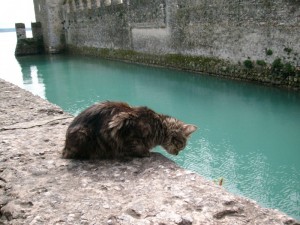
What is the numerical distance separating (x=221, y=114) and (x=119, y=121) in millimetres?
5895

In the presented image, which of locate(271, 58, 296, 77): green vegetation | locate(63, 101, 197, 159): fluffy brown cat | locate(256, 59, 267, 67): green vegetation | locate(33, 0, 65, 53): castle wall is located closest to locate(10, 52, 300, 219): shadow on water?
locate(271, 58, 296, 77): green vegetation

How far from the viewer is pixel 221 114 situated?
7.86 m

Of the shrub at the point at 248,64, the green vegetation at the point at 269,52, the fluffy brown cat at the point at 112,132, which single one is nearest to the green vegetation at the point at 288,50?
the green vegetation at the point at 269,52

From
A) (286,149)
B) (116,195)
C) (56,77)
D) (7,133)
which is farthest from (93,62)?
(116,195)

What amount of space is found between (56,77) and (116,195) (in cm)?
1336

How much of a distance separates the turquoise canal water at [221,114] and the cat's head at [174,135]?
224 cm

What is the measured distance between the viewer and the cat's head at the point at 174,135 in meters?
2.48

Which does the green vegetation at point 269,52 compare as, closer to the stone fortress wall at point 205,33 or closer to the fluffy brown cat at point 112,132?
the stone fortress wall at point 205,33

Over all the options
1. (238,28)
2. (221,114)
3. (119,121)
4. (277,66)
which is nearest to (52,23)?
(238,28)

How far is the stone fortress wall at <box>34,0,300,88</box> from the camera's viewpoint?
916 cm

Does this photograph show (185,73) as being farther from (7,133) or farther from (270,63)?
(7,133)

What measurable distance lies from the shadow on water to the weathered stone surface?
110 inches

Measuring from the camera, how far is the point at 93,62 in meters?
17.8

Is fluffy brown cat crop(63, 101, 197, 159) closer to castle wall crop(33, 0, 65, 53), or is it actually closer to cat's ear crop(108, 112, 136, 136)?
cat's ear crop(108, 112, 136, 136)
